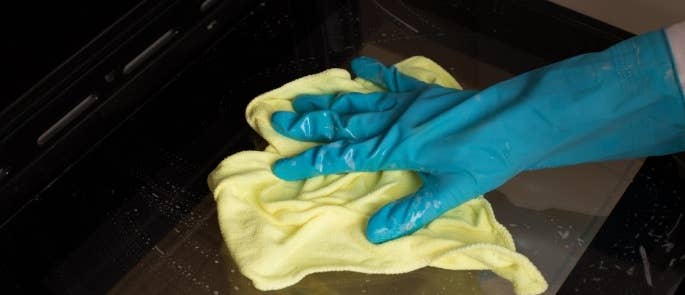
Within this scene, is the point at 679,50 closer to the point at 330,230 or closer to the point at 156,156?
the point at 330,230

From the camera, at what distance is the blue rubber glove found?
2.91ft

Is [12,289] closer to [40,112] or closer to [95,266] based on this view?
[95,266]

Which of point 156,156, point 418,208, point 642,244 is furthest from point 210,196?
point 642,244

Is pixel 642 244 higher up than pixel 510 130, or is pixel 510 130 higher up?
pixel 510 130

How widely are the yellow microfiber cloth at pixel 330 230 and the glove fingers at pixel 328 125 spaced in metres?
0.02

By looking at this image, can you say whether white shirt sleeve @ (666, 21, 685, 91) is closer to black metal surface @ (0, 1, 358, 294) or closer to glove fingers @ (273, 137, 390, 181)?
glove fingers @ (273, 137, 390, 181)

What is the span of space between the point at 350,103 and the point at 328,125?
5cm

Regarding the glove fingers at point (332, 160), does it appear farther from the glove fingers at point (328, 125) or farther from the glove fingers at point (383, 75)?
the glove fingers at point (383, 75)

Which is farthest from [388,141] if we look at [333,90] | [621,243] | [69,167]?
[69,167]

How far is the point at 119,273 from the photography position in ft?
3.30

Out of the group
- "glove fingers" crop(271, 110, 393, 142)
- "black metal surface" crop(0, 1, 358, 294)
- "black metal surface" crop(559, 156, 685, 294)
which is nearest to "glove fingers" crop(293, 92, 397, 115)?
"glove fingers" crop(271, 110, 393, 142)

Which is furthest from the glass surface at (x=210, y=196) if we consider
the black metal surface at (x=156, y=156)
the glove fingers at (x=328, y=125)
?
A: the glove fingers at (x=328, y=125)

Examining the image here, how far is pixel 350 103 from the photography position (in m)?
1.03

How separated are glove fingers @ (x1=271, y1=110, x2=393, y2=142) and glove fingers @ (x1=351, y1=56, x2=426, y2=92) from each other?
9cm
